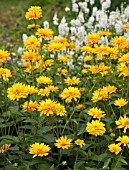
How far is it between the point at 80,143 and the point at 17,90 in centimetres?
39

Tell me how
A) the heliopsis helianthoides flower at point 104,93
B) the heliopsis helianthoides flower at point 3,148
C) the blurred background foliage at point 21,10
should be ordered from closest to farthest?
1. the heliopsis helianthoides flower at point 3,148
2. the heliopsis helianthoides flower at point 104,93
3. the blurred background foliage at point 21,10

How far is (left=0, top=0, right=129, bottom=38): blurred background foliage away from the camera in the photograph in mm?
7031

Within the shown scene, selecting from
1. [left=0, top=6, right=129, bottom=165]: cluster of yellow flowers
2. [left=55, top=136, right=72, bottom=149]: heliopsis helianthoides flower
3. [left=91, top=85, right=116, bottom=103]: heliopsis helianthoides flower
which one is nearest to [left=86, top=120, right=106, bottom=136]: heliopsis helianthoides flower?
[left=0, top=6, right=129, bottom=165]: cluster of yellow flowers

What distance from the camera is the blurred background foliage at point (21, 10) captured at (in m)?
7.03

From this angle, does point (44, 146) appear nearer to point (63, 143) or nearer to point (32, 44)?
point (63, 143)

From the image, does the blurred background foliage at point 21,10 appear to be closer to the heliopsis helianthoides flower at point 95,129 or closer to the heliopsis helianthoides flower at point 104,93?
the heliopsis helianthoides flower at point 104,93

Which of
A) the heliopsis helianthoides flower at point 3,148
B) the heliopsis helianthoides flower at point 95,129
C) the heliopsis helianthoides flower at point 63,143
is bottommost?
the heliopsis helianthoides flower at point 3,148

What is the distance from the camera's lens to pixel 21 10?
333 inches

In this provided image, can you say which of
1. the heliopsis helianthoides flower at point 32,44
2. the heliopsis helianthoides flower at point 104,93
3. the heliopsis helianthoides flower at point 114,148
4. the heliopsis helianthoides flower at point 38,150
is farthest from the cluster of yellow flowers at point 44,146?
the heliopsis helianthoides flower at point 32,44

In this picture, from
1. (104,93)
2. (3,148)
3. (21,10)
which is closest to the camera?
(3,148)

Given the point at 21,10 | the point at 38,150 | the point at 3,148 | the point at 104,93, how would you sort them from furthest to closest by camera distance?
the point at 21,10, the point at 104,93, the point at 3,148, the point at 38,150

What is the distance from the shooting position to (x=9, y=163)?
2.08m

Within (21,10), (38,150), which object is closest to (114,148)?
(38,150)

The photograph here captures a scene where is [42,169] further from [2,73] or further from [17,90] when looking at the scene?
[2,73]
